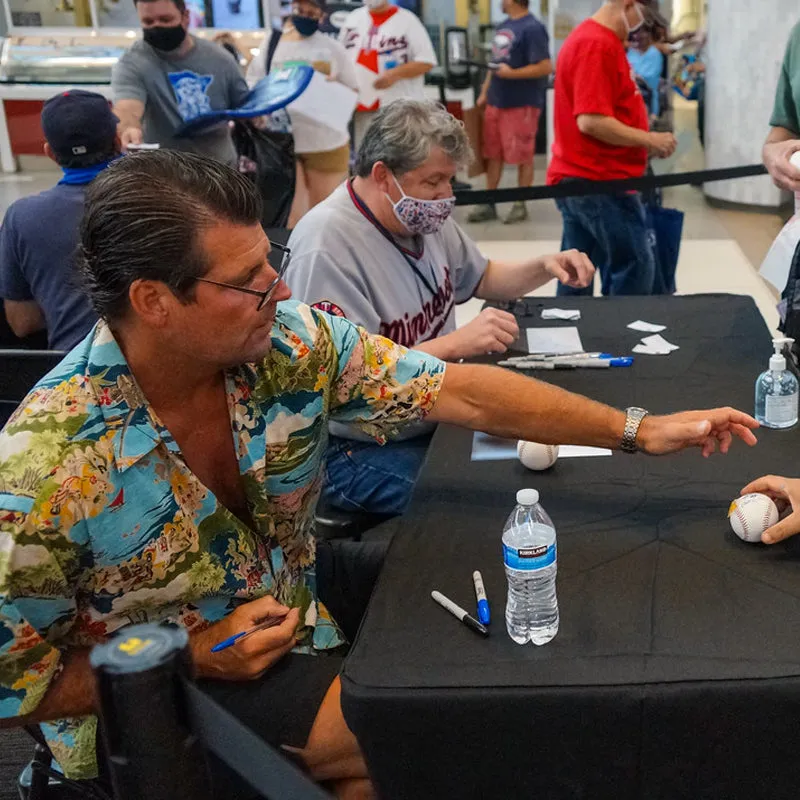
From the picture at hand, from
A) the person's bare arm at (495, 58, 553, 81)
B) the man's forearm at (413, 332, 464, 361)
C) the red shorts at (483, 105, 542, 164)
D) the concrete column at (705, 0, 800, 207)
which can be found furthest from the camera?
the red shorts at (483, 105, 542, 164)

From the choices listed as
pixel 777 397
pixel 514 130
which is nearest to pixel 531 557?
pixel 777 397

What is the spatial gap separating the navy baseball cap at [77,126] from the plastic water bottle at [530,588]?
170 cm

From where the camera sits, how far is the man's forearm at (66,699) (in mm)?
1100

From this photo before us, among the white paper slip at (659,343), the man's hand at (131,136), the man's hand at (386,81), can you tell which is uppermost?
the man's hand at (131,136)

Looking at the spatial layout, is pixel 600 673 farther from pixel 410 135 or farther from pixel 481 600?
pixel 410 135

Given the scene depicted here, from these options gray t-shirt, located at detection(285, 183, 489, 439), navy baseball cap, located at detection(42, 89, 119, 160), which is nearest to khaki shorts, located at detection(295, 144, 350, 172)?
navy baseball cap, located at detection(42, 89, 119, 160)

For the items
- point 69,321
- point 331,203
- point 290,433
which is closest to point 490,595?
point 290,433

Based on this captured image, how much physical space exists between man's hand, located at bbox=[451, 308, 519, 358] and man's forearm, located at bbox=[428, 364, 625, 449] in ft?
1.52

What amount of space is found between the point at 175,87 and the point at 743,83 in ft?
13.1

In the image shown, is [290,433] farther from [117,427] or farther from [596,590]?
[596,590]

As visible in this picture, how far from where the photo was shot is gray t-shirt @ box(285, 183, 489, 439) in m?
1.92

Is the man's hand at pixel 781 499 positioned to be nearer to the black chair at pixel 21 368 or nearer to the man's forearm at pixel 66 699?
the man's forearm at pixel 66 699

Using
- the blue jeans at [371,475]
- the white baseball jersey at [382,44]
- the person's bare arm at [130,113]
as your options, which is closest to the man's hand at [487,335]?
the blue jeans at [371,475]

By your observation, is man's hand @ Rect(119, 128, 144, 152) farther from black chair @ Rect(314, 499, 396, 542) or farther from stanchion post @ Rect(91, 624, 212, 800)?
stanchion post @ Rect(91, 624, 212, 800)
